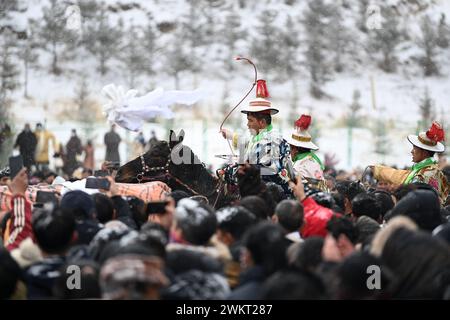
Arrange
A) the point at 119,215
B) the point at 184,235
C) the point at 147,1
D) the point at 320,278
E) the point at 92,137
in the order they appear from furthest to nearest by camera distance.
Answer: the point at 147,1 < the point at 92,137 < the point at 119,215 < the point at 184,235 < the point at 320,278

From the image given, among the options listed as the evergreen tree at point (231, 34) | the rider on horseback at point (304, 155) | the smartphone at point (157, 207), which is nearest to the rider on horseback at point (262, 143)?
the rider on horseback at point (304, 155)

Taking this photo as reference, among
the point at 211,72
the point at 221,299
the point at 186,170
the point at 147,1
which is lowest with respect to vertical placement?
the point at 221,299

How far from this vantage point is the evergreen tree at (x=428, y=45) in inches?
1599

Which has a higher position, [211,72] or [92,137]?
[211,72]

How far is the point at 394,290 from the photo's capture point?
561 cm

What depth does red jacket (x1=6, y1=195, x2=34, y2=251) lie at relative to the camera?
729 centimetres

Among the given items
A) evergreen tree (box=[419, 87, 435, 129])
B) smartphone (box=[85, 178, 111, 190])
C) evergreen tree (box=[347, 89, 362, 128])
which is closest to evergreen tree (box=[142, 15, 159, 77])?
evergreen tree (box=[347, 89, 362, 128])

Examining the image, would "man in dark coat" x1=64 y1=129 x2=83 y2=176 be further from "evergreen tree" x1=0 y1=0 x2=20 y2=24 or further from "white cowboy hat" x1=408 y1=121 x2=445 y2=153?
"white cowboy hat" x1=408 y1=121 x2=445 y2=153

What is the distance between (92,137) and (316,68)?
1295cm

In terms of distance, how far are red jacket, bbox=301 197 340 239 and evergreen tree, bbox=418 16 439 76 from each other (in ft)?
110

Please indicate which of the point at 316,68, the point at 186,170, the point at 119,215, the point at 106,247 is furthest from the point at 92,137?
the point at 106,247

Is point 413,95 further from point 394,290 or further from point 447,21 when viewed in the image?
point 394,290

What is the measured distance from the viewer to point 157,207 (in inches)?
301

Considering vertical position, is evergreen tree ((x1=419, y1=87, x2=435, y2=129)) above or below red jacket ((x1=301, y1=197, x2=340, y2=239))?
above
